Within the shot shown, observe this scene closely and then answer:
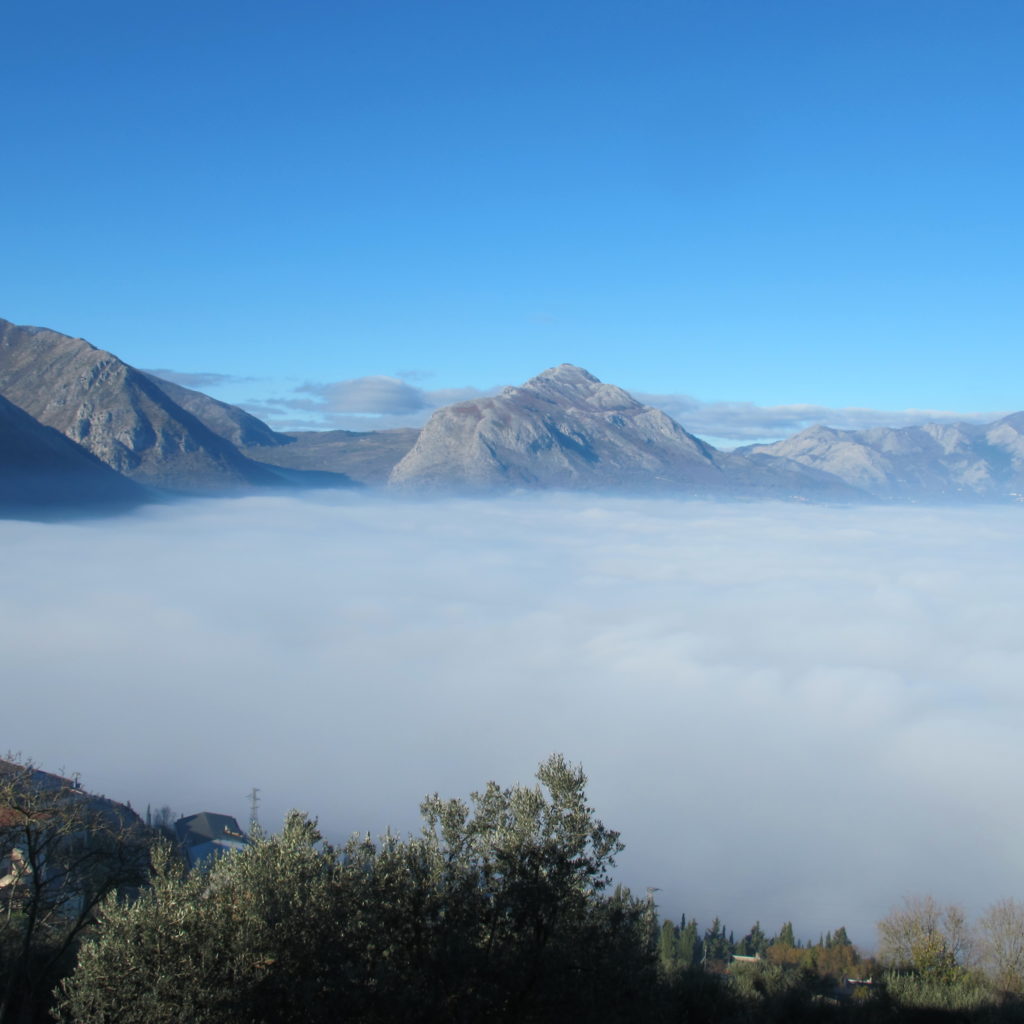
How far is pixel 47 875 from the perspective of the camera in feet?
82.0

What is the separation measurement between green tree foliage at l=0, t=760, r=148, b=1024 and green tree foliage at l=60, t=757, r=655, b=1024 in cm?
265

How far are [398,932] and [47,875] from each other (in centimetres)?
1494

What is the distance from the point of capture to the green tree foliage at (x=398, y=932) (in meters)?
14.6

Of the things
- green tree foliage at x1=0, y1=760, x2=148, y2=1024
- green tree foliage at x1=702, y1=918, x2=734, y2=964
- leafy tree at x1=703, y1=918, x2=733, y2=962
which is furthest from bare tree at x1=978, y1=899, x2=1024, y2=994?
leafy tree at x1=703, y1=918, x2=733, y2=962

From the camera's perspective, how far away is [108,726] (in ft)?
513

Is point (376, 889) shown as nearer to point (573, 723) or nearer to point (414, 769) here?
point (414, 769)

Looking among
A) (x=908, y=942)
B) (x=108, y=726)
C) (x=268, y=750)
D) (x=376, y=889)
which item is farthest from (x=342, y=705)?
(x=376, y=889)

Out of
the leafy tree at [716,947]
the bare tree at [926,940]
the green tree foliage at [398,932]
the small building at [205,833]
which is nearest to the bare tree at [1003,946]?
the bare tree at [926,940]

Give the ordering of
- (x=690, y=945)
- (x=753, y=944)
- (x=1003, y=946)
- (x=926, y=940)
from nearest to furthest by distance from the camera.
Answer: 1. (x=1003, y=946)
2. (x=926, y=940)
3. (x=690, y=945)
4. (x=753, y=944)

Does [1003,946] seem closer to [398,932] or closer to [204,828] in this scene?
[398,932]

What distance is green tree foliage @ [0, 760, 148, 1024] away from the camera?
65.5ft

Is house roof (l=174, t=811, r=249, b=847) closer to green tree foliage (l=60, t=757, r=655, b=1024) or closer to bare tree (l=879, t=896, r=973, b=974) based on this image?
bare tree (l=879, t=896, r=973, b=974)

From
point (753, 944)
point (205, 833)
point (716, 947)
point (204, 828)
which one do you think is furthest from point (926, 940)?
point (204, 828)

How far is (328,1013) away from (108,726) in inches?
6424
